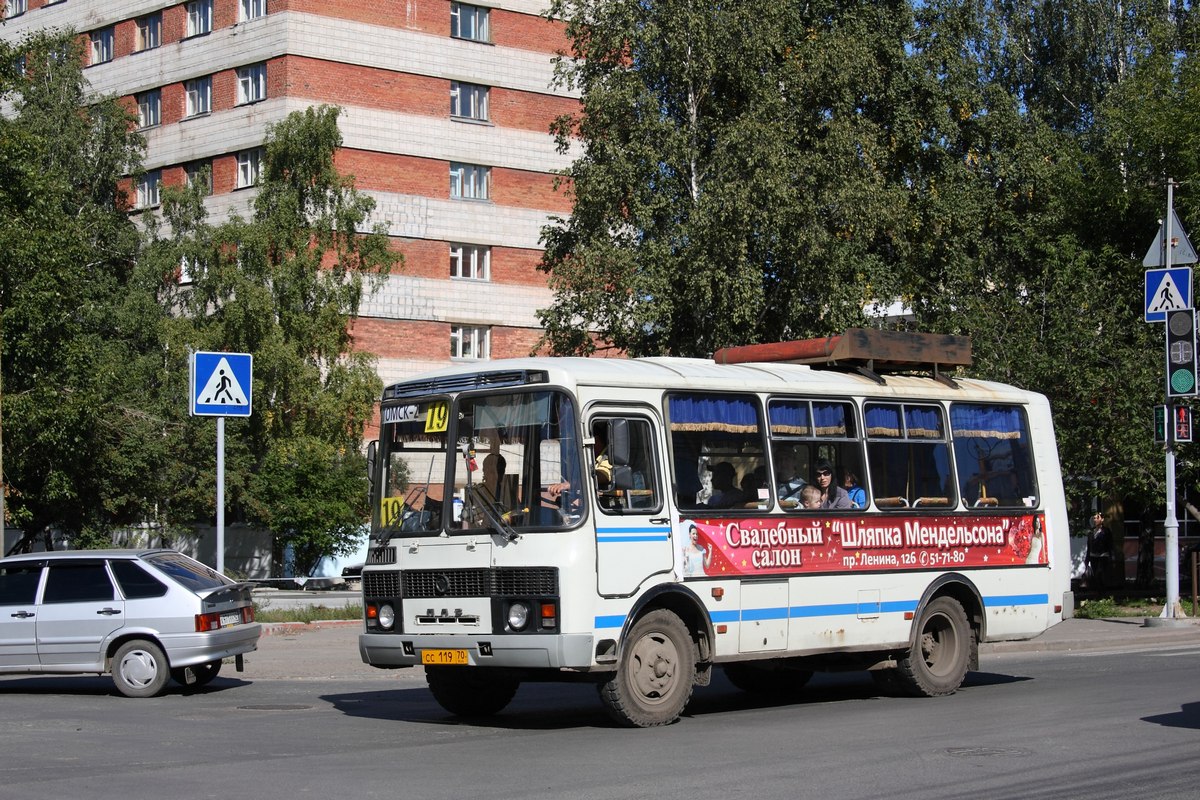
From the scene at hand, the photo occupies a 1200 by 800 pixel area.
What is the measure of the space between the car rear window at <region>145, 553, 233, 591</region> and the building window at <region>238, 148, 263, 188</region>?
3622 centimetres

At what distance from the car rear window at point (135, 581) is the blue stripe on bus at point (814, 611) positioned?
20.0ft

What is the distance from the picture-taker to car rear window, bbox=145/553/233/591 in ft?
55.0

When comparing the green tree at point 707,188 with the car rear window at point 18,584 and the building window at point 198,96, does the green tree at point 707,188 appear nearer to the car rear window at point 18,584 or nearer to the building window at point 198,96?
the car rear window at point 18,584

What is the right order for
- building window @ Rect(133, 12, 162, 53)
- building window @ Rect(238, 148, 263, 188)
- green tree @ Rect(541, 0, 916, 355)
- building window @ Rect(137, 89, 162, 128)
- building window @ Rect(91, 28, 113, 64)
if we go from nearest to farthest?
green tree @ Rect(541, 0, 916, 355) < building window @ Rect(238, 148, 263, 188) < building window @ Rect(137, 89, 162, 128) < building window @ Rect(133, 12, 162, 53) < building window @ Rect(91, 28, 113, 64)

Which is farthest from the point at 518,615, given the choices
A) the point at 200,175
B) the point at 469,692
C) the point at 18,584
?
the point at 200,175

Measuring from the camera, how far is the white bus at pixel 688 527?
12703 millimetres

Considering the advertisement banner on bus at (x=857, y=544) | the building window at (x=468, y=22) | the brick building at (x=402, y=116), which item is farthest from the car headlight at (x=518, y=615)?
the building window at (x=468, y=22)

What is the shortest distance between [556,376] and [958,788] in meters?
4.89

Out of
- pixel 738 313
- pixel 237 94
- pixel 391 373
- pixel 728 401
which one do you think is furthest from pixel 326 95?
pixel 728 401

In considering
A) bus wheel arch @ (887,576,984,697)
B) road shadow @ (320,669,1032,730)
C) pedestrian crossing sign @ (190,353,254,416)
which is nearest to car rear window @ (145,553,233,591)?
road shadow @ (320,669,1032,730)

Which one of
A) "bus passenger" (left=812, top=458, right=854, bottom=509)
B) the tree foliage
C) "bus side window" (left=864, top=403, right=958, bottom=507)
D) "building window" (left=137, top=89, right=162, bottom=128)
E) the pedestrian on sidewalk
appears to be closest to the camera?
"bus passenger" (left=812, top=458, right=854, bottom=509)

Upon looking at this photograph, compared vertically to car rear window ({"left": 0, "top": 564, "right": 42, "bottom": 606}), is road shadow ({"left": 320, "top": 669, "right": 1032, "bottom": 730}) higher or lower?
lower

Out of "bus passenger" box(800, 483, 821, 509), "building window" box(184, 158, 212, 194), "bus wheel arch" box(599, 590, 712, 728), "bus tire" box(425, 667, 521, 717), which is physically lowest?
"bus tire" box(425, 667, 521, 717)

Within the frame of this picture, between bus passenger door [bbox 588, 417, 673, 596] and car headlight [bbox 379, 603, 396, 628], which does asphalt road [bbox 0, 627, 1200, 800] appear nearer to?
car headlight [bbox 379, 603, 396, 628]
